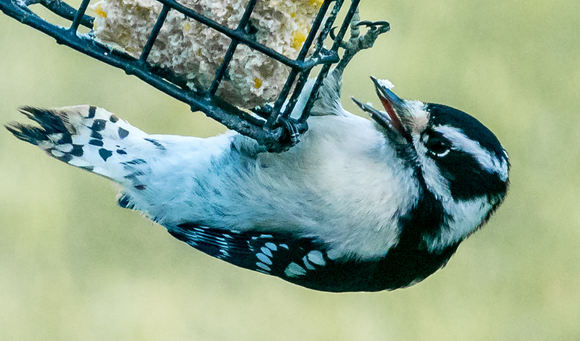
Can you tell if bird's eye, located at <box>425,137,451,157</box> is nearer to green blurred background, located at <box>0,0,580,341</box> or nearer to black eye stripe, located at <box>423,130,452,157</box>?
black eye stripe, located at <box>423,130,452,157</box>

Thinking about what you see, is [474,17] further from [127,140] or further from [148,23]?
[148,23]

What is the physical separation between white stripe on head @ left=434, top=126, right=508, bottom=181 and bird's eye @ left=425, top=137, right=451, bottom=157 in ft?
0.07

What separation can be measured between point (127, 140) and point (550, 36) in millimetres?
3333

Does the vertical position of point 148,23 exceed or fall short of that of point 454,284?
it exceeds it

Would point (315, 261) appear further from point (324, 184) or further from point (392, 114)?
point (392, 114)

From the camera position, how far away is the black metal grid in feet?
5.71

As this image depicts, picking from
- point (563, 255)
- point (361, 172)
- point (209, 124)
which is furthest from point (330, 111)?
point (563, 255)

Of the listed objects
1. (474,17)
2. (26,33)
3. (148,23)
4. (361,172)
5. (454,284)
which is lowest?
(454,284)

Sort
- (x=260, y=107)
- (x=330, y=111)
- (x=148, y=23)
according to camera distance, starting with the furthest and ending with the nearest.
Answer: (x=330, y=111) → (x=260, y=107) → (x=148, y=23)

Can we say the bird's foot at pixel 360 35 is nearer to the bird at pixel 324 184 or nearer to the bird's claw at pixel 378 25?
the bird's claw at pixel 378 25

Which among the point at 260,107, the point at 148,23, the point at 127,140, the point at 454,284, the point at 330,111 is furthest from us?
the point at 454,284

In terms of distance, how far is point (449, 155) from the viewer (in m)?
2.18

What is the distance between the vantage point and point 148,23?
6.02ft

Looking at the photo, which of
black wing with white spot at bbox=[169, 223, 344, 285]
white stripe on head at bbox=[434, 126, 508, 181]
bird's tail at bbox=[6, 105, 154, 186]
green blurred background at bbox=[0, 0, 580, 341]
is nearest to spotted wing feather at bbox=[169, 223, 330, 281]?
black wing with white spot at bbox=[169, 223, 344, 285]
